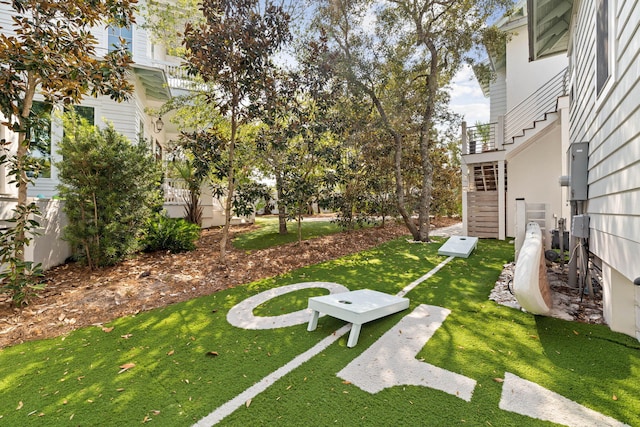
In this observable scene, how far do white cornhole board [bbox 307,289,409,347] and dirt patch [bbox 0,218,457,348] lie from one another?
92.3 inches

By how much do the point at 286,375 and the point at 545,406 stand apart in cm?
194

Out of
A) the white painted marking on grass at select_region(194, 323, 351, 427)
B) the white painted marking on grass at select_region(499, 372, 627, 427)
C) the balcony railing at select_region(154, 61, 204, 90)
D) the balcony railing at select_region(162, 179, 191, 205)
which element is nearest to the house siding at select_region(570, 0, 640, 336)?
the white painted marking on grass at select_region(499, 372, 627, 427)

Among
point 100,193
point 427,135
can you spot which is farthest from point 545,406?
point 427,135

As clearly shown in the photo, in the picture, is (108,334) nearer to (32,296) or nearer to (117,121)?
(32,296)

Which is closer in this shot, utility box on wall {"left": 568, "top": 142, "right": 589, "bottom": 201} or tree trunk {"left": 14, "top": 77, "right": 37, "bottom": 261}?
tree trunk {"left": 14, "top": 77, "right": 37, "bottom": 261}

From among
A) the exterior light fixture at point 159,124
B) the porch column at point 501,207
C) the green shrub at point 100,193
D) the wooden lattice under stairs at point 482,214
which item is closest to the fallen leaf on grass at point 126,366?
the green shrub at point 100,193

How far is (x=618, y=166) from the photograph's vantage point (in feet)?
8.43

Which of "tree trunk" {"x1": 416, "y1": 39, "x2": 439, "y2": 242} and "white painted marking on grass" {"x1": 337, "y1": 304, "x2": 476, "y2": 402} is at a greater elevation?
"tree trunk" {"x1": 416, "y1": 39, "x2": 439, "y2": 242}

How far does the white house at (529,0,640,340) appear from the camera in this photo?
7.28ft

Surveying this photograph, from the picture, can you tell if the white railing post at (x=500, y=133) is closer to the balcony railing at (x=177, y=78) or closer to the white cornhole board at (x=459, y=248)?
the white cornhole board at (x=459, y=248)

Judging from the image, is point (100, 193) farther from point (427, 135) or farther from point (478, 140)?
point (478, 140)

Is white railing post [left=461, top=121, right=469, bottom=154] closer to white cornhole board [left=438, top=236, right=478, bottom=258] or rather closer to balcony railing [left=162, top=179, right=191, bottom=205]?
white cornhole board [left=438, top=236, right=478, bottom=258]

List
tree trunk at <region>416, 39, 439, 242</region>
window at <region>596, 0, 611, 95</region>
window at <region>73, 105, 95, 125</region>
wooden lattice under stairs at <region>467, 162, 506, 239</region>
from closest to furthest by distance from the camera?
window at <region>596, 0, 611, 95</region> → tree trunk at <region>416, 39, 439, 242</region> → wooden lattice under stairs at <region>467, 162, 506, 239</region> → window at <region>73, 105, 95, 125</region>

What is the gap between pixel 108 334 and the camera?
3408mm
